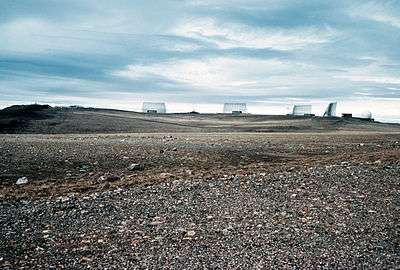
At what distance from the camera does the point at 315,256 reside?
9.04 meters

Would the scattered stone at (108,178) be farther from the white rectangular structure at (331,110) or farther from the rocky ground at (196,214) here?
the white rectangular structure at (331,110)

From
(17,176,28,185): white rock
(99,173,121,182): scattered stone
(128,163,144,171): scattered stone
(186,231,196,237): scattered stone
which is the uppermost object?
(128,163,144,171): scattered stone

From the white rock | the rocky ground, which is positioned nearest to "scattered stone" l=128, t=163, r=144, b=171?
the rocky ground

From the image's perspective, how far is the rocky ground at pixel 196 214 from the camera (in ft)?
29.8

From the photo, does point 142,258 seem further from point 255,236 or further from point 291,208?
point 291,208

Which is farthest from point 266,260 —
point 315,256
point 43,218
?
point 43,218

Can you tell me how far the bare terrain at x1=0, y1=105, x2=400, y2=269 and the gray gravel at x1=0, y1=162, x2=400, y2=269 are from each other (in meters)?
0.03

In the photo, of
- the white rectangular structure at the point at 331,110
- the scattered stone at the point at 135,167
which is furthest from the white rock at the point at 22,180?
the white rectangular structure at the point at 331,110

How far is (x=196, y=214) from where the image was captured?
12.2 metres

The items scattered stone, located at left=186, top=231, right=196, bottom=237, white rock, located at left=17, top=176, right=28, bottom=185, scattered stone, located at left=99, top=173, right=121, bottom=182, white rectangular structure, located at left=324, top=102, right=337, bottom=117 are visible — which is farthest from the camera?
white rectangular structure, located at left=324, top=102, right=337, bottom=117

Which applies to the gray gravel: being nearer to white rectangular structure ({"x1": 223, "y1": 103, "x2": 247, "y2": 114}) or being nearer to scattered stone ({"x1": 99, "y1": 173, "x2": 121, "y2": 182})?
scattered stone ({"x1": 99, "y1": 173, "x2": 121, "y2": 182})

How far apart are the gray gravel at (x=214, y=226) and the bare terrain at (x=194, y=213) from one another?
0.09ft

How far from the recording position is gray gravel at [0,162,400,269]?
895cm

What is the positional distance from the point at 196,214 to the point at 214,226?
3.73 ft
